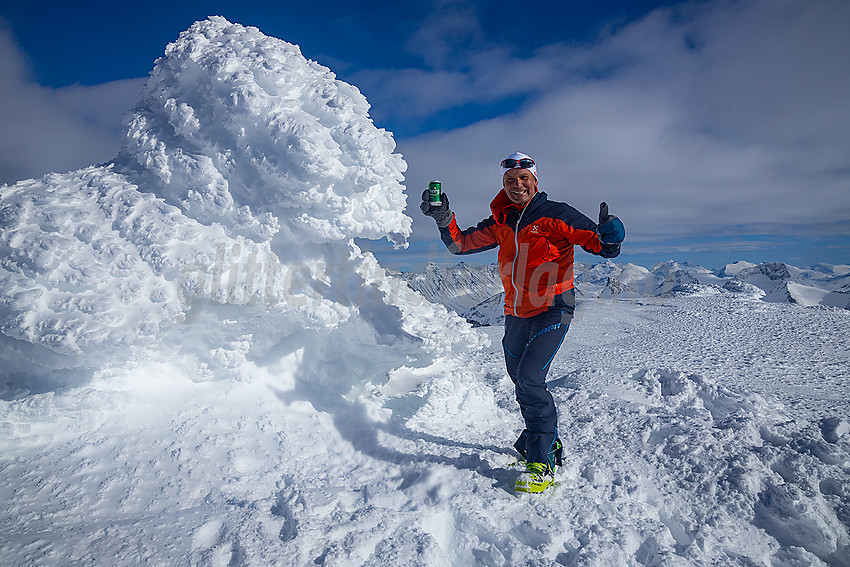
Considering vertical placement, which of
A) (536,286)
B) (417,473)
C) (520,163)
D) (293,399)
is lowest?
(417,473)

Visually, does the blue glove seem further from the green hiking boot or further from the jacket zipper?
the green hiking boot

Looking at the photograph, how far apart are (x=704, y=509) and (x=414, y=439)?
2387 mm

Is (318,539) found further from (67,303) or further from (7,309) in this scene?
(7,309)

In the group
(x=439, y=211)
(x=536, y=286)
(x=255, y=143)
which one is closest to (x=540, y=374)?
(x=536, y=286)

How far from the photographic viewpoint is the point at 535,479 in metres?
3.19

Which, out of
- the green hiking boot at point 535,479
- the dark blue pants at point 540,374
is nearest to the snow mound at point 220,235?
the dark blue pants at point 540,374

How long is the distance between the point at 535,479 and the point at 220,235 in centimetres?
385

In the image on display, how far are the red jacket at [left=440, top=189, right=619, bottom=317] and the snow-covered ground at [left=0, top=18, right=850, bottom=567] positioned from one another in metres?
1.50

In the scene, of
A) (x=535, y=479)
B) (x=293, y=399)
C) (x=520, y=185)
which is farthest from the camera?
(x=293, y=399)

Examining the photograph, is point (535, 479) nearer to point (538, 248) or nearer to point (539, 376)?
point (539, 376)

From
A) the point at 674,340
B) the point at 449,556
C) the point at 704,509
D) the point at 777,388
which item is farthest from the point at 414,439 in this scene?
the point at 674,340

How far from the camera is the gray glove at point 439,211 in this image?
3947 mm

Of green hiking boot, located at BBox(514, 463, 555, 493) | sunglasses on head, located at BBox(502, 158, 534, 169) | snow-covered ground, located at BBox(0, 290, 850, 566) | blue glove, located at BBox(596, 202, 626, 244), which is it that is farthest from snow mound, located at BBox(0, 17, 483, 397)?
blue glove, located at BBox(596, 202, 626, 244)

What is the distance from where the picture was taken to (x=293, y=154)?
4.21 metres
